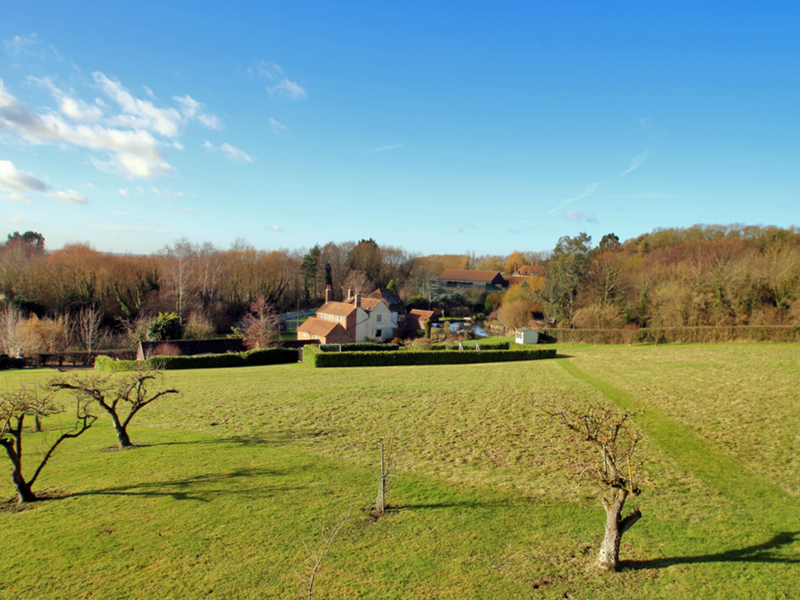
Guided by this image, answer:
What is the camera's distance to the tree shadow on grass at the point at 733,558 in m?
6.45

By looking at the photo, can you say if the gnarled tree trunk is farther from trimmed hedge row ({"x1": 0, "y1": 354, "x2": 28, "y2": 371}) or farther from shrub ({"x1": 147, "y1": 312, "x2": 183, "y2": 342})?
trimmed hedge row ({"x1": 0, "y1": 354, "x2": 28, "y2": 371})

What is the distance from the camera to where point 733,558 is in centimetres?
662

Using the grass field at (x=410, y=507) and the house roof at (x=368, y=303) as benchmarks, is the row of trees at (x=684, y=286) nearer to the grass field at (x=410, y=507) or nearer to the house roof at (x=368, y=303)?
the house roof at (x=368, y=303)

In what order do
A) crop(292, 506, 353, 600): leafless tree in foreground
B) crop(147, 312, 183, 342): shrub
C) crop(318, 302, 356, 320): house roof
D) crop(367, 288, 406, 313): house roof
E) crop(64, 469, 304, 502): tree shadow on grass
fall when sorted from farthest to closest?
crop(367, 288, 406, 313): house roof < crop(318, 302, 356, 320): house roof < crop(147, 312, 183, 342): shrub < crop(64, 469, 304, 502): tree shadow on grass < crop(292, 506, 353, 600): leafless tree in foreground

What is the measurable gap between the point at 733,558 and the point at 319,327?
137 feet

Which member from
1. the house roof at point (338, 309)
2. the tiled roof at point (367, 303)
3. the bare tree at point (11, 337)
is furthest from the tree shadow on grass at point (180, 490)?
the tiled roof at point (367, 303)

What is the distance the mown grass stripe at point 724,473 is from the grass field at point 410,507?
0.18 ft

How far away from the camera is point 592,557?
6.65 metres

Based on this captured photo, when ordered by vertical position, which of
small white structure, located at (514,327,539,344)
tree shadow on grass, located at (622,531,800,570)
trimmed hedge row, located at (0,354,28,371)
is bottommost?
tree shadow on grass, located at (622,531,800,570)

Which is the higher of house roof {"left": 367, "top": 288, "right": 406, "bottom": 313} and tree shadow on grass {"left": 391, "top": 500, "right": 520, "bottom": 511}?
house roof {"left": 367, "top": 288, "right": 406, "bottom": 313}

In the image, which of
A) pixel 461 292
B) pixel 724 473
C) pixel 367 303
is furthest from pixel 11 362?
Answer: pixel 461 292

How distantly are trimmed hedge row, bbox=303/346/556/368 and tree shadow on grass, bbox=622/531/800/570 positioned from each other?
24375 millimetres

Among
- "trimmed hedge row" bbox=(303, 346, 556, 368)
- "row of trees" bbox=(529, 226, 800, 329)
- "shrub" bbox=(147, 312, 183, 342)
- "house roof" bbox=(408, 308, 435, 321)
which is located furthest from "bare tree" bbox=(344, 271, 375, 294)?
"trimmed hedge row" bbox=(303, 346, 556, 368)

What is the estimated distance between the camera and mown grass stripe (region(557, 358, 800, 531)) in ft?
26.4
